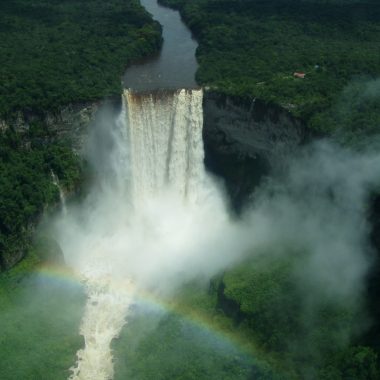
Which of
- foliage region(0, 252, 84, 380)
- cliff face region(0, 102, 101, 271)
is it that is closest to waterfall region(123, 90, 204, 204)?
cliff face region(0, 102, 101, 271)

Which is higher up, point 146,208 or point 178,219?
point 146,208

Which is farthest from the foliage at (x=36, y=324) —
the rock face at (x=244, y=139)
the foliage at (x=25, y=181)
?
the rock face at (x=244, y=139)

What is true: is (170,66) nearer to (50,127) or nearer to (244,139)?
(244,139)

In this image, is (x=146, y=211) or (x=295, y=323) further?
(x=146, y=211)

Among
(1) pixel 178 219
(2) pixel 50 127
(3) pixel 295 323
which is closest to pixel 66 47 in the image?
(2) pixel 50 127

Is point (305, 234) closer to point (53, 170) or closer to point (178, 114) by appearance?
point (178, 114)

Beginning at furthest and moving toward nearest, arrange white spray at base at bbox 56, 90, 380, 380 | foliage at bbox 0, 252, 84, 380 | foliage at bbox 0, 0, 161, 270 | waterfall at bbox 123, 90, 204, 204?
waterfall at bbox 123, 90, 204, 204
foliage at bbox 0, 0, 161, 270
white spray at base at bbox 56, 90, 380, 380
foliage at bbox 0, 252, 84, 380

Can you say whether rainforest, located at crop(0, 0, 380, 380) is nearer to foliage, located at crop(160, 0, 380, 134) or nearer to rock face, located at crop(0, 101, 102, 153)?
rock face, located at crop(0, 101, 102, 153)
